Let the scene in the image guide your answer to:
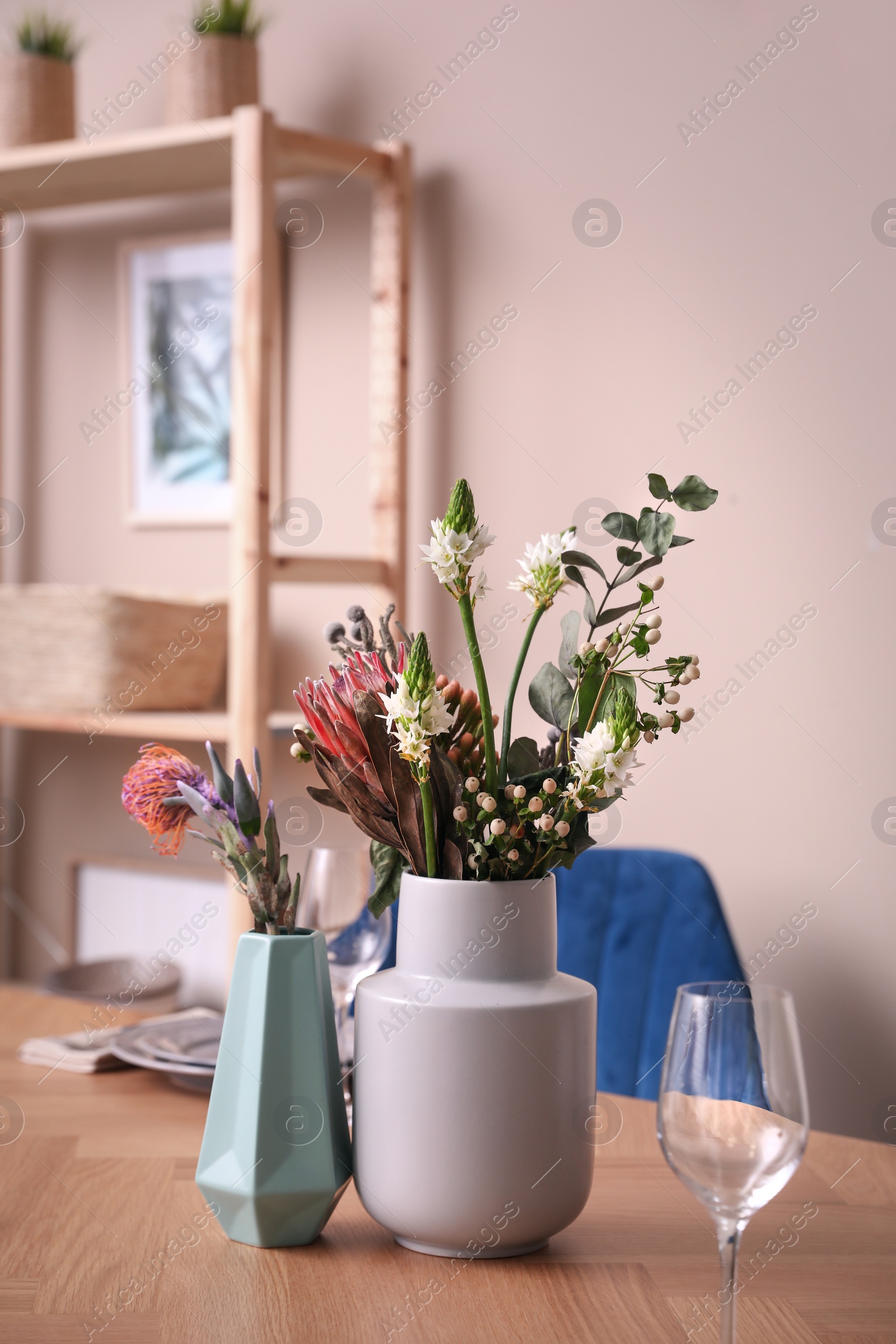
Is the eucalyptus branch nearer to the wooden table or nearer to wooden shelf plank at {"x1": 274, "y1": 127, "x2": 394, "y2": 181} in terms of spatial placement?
the wooden table

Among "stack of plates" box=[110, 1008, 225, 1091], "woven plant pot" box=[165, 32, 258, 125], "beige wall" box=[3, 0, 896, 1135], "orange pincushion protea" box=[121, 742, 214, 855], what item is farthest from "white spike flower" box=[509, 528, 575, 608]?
"woven plant pot" box=[165, 32, 258, 125]

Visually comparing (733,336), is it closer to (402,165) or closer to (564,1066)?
(402,165)

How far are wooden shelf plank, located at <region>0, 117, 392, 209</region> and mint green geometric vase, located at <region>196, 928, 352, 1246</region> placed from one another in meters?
1.38

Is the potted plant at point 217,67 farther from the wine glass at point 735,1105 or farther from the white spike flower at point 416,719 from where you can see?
the wine glass at point 735,1105

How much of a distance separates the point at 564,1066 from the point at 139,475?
1.82 meters

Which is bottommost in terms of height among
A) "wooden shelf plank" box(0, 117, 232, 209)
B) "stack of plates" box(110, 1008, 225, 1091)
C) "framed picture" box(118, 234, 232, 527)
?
"stack of plates" box(110, 1008, 225, 1091)

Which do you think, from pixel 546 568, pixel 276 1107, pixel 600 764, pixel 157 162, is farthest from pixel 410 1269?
pixel 157 162

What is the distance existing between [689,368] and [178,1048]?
123cm

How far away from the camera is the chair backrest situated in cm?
148

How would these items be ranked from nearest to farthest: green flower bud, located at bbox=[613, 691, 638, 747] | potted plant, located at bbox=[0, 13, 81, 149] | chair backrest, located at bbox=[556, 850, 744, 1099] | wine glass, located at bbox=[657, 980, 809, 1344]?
wine glass, located at bbox=[657, 980, 809, 1344] → green flower bud, located at bbox=[613, 691, 638, 747] → chair backrest, located at bbox=[556, 850, 744, 1099] → potted plant, located at bbox=[0, 13, 81, 149]

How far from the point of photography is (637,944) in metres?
1.52

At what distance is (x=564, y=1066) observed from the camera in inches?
29.1

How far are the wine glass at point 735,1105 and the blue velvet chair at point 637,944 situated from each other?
843mm

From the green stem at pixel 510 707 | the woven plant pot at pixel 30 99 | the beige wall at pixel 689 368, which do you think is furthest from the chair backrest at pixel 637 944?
the woven plant pot at pixel 30 99
